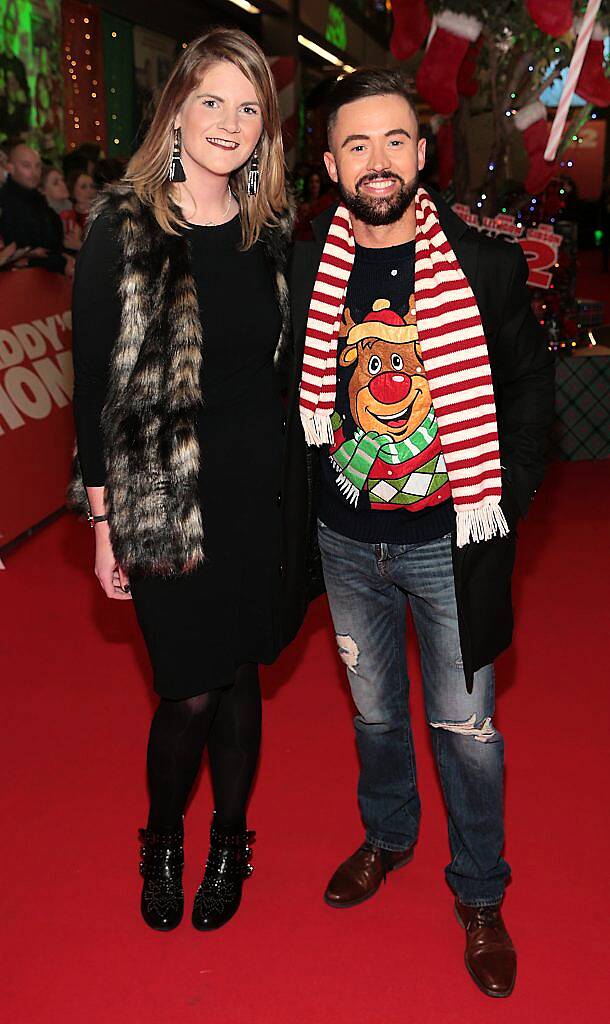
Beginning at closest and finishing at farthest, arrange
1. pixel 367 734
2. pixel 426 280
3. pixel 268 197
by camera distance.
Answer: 1. pixel 426 280
2. pixel 268 197
3. pixel 367 734

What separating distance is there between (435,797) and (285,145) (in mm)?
1802

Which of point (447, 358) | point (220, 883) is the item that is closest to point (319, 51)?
point (447, 358)

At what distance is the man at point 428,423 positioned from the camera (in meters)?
2.07

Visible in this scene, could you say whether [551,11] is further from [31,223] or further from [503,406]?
[503,406]

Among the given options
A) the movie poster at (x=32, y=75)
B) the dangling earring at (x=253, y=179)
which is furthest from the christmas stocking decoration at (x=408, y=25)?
the dangling earring at (x=253, y=179)

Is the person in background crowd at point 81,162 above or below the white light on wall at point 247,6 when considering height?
below

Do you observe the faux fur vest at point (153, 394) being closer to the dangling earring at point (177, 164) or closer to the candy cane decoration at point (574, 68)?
the dangling earring at point (177, 164)

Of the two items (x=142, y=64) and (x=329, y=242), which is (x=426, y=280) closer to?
(x=329, y=242)

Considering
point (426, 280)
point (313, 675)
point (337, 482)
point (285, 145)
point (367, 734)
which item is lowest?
point (313, 675)

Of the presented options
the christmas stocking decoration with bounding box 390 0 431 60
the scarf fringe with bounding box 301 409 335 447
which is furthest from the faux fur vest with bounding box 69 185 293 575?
the christmas stocking decoration with bounding box 390 0 431 60

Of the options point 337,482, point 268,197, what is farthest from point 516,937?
point 268,197

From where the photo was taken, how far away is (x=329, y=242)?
7.22 feet

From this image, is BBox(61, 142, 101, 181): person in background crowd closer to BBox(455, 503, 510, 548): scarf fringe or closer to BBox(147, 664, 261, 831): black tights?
BBox(147, 664, 261, 831): black tights

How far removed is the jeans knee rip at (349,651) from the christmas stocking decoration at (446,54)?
4.81 metres
